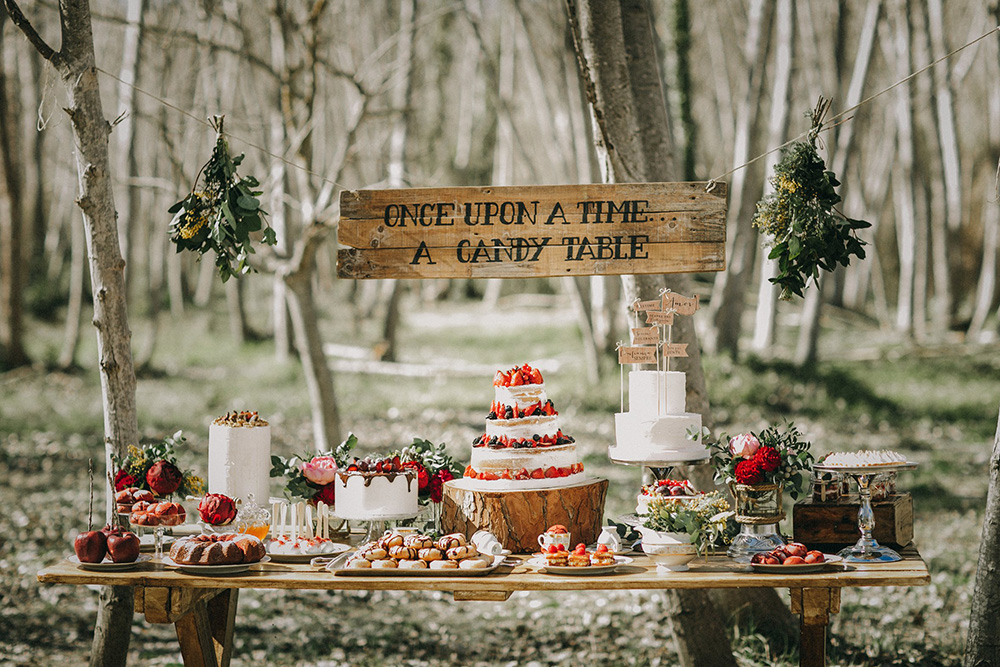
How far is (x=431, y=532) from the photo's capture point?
164 inches

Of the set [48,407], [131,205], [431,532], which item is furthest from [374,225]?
[131,205]

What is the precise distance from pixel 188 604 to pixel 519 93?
25872 millimetres

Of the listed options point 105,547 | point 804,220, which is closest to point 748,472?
point 804,220

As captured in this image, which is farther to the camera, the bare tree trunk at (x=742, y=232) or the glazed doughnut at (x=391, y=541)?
the bare tree trunk at (x=742, y=232)

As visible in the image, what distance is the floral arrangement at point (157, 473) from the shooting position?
4.18 metres

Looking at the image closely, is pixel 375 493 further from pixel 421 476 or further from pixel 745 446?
pixel 745 446

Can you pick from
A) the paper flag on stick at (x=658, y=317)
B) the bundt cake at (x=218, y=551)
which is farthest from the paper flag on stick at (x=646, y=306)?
the bundt cake at (x=218, y=551)

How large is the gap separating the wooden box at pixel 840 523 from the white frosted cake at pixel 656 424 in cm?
49

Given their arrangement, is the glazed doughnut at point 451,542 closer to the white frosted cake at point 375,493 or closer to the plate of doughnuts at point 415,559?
the plate of doughnuts at point 415,559

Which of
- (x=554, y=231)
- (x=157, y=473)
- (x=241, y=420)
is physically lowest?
(x=157, y=473)

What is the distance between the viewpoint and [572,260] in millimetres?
4406

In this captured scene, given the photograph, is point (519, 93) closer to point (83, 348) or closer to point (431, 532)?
point (83, 348)

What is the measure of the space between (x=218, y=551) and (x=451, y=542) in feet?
3.07

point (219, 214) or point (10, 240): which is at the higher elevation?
point (10, 240)
